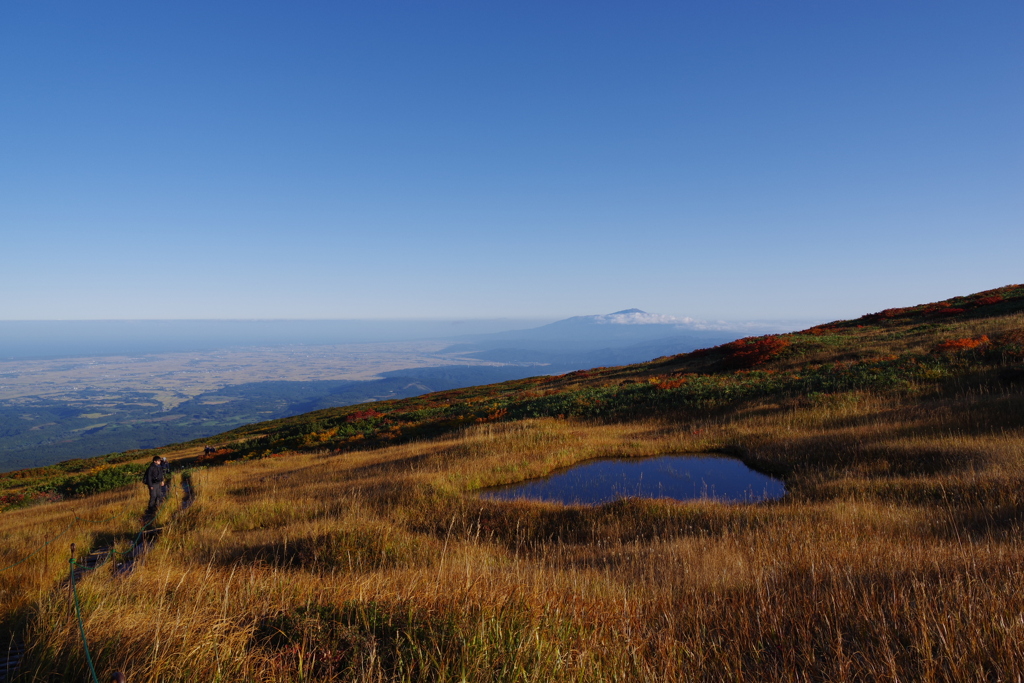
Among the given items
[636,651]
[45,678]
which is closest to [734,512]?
[636,651]

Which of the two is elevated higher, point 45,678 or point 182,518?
point 45,678

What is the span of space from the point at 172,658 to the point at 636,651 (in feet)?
10.5

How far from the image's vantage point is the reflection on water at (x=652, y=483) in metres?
10.4

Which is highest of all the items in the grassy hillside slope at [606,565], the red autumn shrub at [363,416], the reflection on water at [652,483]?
the grassy hillside slope at [606,565]

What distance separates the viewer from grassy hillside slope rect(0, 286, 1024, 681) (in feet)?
10.4

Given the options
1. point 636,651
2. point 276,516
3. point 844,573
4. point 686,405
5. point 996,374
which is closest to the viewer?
point 636,651

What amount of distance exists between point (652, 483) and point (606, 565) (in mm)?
5916

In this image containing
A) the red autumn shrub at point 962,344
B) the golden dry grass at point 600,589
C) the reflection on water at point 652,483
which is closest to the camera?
the golden dry grass at point 600,589

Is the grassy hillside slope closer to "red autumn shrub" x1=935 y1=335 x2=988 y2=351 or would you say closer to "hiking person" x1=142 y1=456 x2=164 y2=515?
"hiking person" x1=142 y1=456 x2=164 y2=515

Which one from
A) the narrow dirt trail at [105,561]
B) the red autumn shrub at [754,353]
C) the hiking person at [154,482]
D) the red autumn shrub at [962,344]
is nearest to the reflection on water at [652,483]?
the narrow dirt trail at [105,561]

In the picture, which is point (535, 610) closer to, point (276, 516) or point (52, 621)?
point (52, 621)

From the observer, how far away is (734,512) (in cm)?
805

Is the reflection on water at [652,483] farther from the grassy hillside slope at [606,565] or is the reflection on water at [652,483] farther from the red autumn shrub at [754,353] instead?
the red autumn shrub at [754,353]

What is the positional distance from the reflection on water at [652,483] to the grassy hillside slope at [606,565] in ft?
1.95
